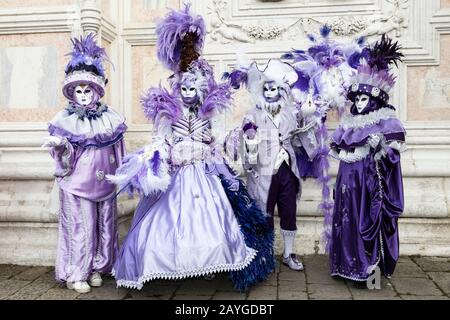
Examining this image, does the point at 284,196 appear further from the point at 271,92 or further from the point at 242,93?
the point at 242,93

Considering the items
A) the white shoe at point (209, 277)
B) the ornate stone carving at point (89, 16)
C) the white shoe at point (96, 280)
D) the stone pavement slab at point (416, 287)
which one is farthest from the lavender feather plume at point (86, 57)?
the stone pavement slab at point (416, 287)

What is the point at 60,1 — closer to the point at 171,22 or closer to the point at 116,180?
the point at 171,22

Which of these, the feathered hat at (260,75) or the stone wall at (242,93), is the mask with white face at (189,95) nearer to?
the feathered hat at (260,75)

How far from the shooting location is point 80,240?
12.6 feet

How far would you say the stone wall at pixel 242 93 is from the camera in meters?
4.69

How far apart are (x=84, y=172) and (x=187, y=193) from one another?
35.8 inches

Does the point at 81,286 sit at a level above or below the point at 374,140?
below

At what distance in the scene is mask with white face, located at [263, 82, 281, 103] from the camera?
13.7ft

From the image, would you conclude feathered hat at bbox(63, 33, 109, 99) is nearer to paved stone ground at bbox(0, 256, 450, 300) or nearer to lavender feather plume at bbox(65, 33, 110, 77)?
lavender feather plume at bbox(65, 33, 110, 77)

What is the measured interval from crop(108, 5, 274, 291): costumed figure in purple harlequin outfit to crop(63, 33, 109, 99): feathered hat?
43 centimetres

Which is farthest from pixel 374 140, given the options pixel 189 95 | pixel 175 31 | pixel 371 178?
pixel 175 31

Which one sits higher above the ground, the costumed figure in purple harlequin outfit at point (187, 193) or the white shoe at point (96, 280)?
the costumed figure in purple harlequin outfit at point (187, 193)

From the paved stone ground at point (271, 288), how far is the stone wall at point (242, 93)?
22.2 inches

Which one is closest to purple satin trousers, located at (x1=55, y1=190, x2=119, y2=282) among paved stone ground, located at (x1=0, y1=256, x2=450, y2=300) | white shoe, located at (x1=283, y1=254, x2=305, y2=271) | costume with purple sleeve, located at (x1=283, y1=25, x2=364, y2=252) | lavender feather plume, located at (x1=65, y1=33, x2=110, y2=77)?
paved stone ground, located at (x1=0, y1=256, x2=450, y2=300)
